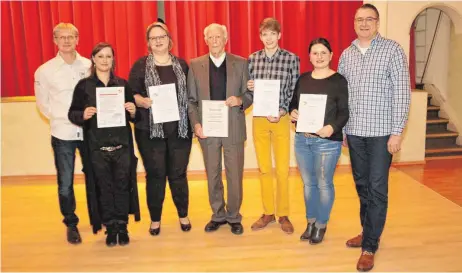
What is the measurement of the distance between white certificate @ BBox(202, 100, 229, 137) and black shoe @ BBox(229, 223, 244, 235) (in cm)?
74

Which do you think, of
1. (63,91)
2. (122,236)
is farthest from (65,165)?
(122,236)

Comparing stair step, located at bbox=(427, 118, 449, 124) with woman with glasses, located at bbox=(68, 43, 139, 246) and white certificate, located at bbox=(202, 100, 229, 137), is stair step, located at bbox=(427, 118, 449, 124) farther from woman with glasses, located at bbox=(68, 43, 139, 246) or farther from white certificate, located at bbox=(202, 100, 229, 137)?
woman with glasses, located at bbox=(68, 43, 139, 246)

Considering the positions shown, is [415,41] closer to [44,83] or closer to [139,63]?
[139,63]

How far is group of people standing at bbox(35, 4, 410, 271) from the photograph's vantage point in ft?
9.57

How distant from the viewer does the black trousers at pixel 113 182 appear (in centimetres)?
320

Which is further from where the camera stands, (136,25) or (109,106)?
(136,25)

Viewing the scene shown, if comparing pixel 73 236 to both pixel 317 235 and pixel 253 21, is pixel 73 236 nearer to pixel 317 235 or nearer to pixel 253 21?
pixel 317 235

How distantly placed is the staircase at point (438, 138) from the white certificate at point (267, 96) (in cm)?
373

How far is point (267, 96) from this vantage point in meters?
3.27

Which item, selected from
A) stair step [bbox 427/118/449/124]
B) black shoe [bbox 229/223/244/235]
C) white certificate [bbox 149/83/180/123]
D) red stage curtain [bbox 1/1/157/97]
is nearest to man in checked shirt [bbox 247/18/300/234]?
black shoe [bbox 229/223/244/235]

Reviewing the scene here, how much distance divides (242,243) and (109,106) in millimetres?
1381

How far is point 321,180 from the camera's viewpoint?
3.11 m

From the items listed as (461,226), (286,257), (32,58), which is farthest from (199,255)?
(32,58)

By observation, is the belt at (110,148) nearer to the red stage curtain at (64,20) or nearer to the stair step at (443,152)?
the red stage curtain at (64,20)
